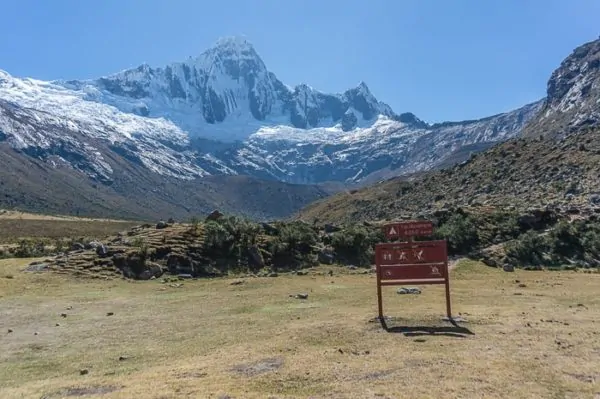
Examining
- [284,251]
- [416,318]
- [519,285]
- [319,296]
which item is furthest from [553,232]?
[416,318]

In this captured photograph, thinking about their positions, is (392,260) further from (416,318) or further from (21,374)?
(21,374)

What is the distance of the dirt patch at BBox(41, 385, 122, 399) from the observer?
12.0 meters

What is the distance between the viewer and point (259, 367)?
13.6m

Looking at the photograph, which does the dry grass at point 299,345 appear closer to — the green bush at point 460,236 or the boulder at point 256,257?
the boulder at point 256,257

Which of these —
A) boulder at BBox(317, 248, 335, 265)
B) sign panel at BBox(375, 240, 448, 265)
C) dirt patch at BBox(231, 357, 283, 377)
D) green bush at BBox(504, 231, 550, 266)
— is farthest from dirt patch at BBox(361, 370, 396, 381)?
green bush at BBox(504, 231, 550, 266)

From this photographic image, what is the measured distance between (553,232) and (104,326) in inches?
1246

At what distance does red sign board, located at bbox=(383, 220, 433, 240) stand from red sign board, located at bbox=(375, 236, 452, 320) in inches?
49.8

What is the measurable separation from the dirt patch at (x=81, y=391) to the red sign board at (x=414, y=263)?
10131 millimetres

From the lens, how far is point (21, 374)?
1397 centimetres

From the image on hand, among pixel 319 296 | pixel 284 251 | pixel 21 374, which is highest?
pixel 284 251

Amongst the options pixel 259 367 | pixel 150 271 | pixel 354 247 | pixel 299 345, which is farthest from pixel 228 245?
pixel 259 367

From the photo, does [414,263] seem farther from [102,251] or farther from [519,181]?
[519,181]

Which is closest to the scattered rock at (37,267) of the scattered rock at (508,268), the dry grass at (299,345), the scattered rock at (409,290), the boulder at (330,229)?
the dry grass at (299,345)

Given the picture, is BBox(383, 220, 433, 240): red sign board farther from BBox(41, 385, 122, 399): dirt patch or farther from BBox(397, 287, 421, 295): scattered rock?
BBox(41, 385, 122, 399): dirt patch
